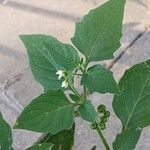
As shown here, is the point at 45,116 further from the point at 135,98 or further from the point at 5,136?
the point at 135,98

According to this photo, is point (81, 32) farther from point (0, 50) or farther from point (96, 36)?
point (0, 50)

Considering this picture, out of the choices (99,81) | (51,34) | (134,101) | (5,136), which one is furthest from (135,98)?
(51,34)

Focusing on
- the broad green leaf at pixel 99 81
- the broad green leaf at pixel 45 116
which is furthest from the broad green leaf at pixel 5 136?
the broad green leaf at pixel 99 81

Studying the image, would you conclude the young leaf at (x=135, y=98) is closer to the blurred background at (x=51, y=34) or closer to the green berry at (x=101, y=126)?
the green berry at (x=101, y=126)

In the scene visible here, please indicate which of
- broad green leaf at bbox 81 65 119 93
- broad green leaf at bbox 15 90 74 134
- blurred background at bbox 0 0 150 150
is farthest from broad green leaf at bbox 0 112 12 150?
blurred background at bbox 0 0 150 150

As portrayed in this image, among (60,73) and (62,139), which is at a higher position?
(60,73)
